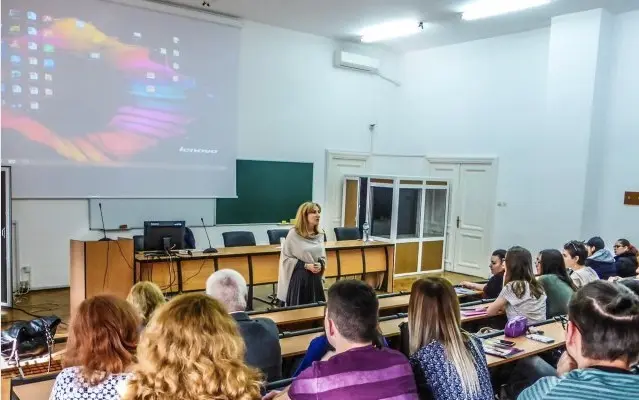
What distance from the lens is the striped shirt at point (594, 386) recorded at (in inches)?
49.4

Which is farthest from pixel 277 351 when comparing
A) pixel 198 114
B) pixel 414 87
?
pixel 414 87

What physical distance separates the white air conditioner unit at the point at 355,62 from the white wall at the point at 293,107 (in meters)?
0.12

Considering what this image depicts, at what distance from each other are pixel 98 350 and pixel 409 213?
288 inches

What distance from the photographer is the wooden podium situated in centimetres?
480

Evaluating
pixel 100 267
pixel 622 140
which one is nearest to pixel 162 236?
pixel 100 267

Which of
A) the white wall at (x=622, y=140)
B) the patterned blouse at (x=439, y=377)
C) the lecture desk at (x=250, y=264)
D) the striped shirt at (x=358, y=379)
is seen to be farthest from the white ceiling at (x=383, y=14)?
the striped shirt at (x=358, y=379)

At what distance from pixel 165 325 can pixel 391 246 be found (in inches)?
238

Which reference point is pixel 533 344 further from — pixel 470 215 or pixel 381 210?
pixel 470 215

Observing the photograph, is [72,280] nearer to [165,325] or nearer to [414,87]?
[165,325]

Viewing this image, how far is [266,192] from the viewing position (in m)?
8.15

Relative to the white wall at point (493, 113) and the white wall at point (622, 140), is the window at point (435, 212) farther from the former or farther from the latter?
the white wall at point (622, 140)

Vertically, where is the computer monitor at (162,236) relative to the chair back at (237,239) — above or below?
above

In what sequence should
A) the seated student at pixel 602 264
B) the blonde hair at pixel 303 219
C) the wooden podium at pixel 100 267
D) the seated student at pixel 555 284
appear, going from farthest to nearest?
the seated student at pixel 602 264 → the wooden podium at pixel 100 267 → the blonde hair at pixel 303 219 → the seated student at pixel 555 284

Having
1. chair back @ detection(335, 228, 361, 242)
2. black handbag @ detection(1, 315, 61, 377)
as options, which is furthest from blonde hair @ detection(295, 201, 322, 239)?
chair back @ detection(335, 228, 361, 242)
